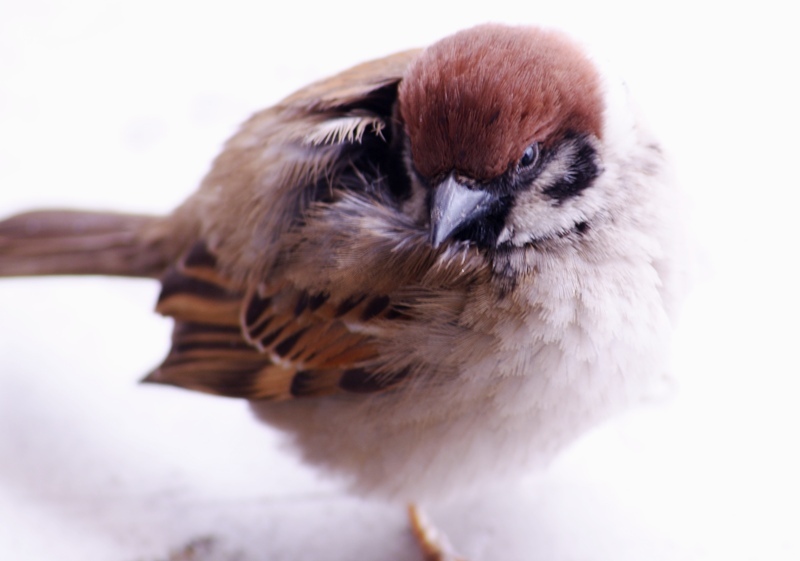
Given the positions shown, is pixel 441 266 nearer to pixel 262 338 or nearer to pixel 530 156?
pixel 530 156

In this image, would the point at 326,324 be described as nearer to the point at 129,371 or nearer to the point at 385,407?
the point at 385,407

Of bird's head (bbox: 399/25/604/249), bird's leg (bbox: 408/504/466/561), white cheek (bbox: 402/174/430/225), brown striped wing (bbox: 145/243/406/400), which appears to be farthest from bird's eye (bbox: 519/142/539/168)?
bird's leg (bbox: 408/504/466/561)

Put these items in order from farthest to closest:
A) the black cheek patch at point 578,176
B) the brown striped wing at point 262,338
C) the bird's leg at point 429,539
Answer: the bird's leg at point 429,539
the brown striped wing at point 262,338
the black cheek patch at point 578,176

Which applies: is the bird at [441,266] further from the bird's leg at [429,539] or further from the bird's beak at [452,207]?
the bird's leg at [429,539]

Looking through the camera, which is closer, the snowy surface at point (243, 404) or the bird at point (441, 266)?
the bird at point (441, 266)

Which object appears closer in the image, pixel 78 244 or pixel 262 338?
pixel 262 338

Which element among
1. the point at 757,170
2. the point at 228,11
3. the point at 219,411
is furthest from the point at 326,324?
the point at 228,11

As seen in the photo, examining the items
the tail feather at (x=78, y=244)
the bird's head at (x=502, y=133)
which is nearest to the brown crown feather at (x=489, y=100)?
the bird's head at (x=502, y=133)

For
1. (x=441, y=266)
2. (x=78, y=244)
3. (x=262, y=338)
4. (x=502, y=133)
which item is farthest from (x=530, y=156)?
(x=78, y=244)
